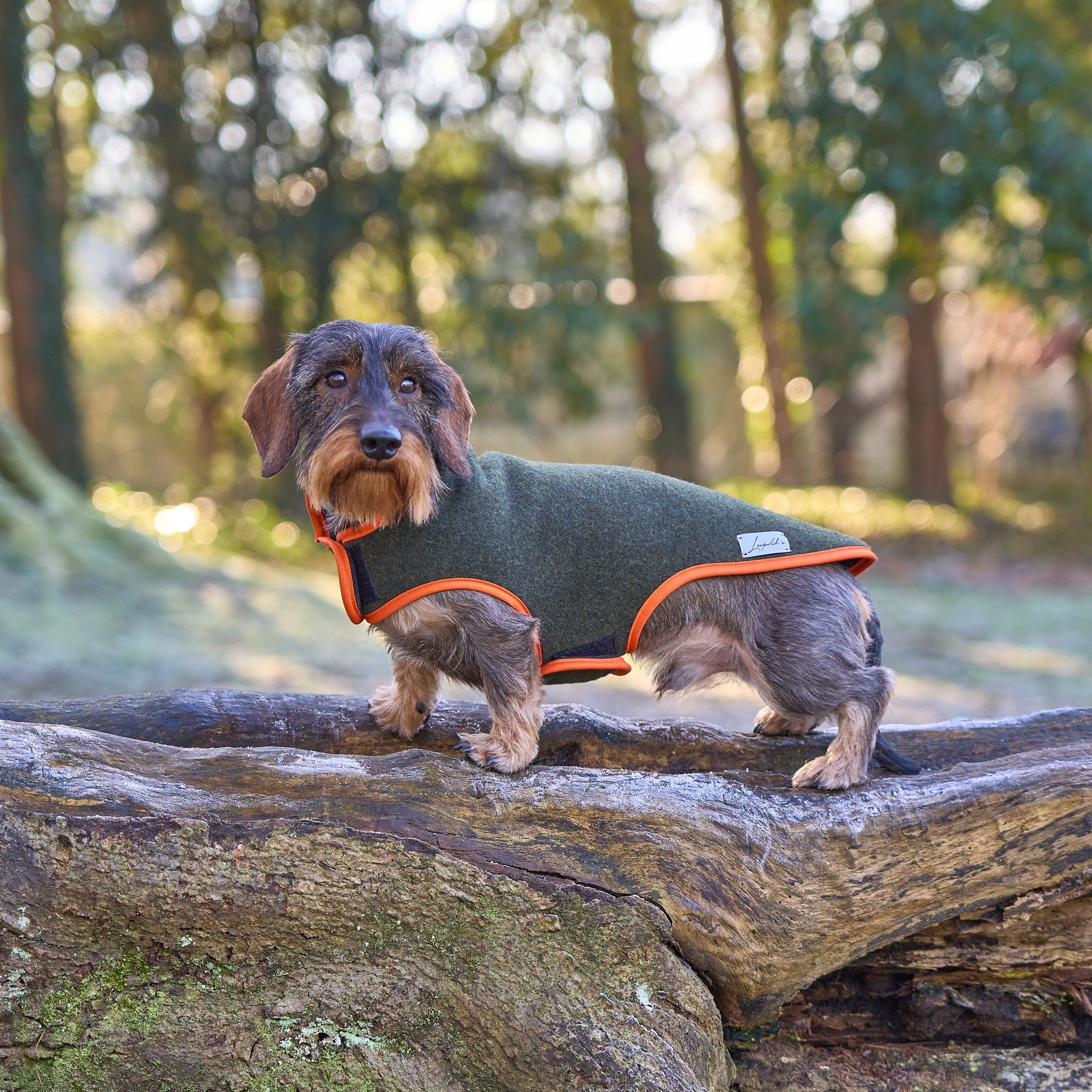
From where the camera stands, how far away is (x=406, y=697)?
4.07 meters

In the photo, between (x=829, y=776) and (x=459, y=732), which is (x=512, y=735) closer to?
(x=459, y=732)

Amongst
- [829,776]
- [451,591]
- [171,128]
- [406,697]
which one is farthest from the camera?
[171,128]

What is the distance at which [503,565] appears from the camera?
354cm

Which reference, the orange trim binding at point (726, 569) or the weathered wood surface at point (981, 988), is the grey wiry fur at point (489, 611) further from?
the weathered wood surface at point (981, 988)

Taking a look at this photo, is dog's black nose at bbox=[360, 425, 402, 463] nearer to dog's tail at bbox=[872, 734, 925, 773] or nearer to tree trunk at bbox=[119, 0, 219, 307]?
dog's tail at bbox=[872, 734, 925, 773]

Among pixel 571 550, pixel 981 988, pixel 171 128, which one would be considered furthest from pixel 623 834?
pixel 171 128

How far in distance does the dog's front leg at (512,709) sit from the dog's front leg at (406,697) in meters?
0.43

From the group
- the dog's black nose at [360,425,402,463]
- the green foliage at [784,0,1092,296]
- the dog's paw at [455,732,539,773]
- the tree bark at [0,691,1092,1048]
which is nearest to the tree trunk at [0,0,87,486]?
the green foliage at [784,0,1092,296]

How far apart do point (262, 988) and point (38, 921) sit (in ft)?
2.20

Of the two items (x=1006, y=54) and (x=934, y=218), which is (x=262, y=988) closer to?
(x=934, y=218)

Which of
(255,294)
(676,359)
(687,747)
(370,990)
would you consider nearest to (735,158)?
(676,359)

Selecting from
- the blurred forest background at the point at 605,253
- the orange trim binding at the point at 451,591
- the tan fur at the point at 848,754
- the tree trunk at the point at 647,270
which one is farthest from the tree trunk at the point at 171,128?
the tan fur at the point at 848,754

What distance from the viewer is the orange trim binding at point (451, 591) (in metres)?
3.47

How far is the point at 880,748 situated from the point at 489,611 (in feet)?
5.29
